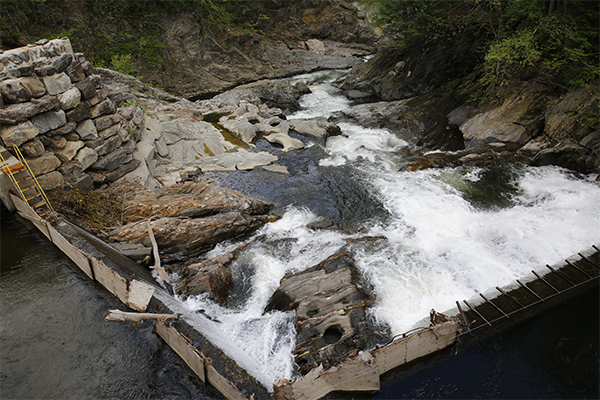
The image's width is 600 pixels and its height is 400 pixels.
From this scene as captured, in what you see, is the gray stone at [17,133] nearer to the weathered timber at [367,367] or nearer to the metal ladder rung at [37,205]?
the metal ladder rung at [37,205]

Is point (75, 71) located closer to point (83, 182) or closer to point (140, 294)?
point (83, 182)

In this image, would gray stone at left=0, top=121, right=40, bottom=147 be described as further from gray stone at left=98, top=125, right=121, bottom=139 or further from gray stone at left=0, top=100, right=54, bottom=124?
gray stone at left=98, top=125, right=121, bottom=139

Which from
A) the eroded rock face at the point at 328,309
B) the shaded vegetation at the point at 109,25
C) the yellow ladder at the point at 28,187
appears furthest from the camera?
the shaded vegetation at the point at 109,25

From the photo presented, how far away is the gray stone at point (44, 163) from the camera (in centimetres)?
1048

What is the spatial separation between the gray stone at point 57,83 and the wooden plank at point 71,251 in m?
5.20

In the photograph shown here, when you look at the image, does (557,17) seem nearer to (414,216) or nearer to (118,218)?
(414,216)

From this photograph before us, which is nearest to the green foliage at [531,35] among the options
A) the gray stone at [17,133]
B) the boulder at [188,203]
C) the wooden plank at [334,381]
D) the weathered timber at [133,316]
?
the boulder at [188,203]

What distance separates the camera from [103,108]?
12.4 meters

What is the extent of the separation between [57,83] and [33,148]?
2426 mm

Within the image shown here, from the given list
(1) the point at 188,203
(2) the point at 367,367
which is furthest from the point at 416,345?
(1) the point at 188,203

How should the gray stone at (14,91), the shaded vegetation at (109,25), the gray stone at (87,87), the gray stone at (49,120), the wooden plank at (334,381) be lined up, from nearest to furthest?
1. the wooden plank at (334,381)
2. the gray stone at (14,91)
3. the gray stone at (49,120)
4. the gray stone at (87,87)
5. the shaded vegetation at (109,25)

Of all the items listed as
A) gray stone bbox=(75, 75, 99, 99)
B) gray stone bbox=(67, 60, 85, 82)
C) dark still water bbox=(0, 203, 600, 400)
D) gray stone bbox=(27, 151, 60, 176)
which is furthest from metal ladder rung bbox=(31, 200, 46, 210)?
gray stone bbox=(67, 60, 85, 82)

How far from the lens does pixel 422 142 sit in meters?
17.9

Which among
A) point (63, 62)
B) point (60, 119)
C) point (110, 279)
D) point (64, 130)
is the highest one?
point (63, 62)
